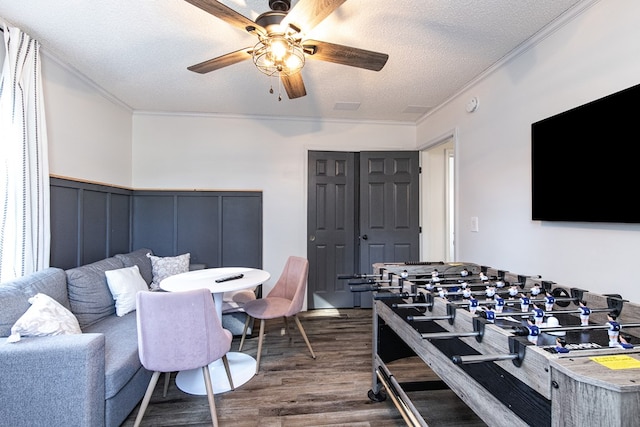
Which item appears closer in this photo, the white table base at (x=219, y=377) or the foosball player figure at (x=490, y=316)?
the foosball player figure at (x=490, y=316)

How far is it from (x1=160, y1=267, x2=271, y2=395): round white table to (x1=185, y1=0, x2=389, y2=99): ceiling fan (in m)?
1.50

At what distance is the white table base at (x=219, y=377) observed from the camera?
2.12 m

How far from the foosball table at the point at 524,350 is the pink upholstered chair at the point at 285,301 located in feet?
2.59

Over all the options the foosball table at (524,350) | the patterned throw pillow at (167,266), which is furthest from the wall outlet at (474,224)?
the patterned throw pillow at (167,266)

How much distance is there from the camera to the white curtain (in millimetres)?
1932

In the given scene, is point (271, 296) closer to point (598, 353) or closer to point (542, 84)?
Result: point (598, 353)

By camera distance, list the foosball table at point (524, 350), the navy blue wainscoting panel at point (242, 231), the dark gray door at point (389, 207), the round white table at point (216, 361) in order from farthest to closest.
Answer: the dark gray door at point (389, 207) < the navy blue wainscoting panel at point (242, 231) < the round white table at point (216, 361) < the foosball table at point (524, 350)

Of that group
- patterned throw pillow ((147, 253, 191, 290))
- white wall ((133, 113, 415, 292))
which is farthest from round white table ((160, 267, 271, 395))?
white wall ((133, 113, 415, 292))

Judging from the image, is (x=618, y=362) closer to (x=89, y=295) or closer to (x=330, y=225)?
(x=89, y=295)

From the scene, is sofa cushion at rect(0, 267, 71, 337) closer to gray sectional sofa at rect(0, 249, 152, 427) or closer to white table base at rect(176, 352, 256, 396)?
gray sectional sofa at rect(0, 249, 152, 427)

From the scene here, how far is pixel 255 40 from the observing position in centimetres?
214

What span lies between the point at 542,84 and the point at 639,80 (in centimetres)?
62

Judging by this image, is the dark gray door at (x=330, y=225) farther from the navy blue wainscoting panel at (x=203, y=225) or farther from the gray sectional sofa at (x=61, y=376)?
the gray sectional sofa at (x=61, y=376)

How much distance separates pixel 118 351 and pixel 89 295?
2.40 ft
